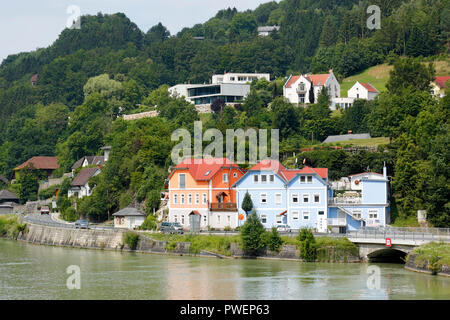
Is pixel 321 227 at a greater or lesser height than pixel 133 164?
lesser

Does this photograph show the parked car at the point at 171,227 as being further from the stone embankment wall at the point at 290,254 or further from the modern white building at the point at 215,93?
the modern white building at the point at 215,93

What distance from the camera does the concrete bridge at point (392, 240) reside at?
44531 millimetres

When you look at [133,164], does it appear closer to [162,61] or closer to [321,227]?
[321,227]

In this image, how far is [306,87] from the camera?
3935 inches

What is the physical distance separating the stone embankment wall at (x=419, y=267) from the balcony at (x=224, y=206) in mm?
17446

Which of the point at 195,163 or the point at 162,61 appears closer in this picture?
the point at 195,163

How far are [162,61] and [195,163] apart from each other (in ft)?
320

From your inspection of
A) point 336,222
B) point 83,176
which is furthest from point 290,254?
point 83,176

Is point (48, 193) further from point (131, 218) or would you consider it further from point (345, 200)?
point (345, 200)

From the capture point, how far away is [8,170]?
116m

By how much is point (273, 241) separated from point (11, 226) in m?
37.0

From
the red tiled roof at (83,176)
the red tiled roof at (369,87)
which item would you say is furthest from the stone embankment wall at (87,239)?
the red tiled roof at (369,87)

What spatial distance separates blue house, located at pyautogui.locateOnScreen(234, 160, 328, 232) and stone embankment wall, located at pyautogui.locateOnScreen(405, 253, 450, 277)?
11.2 meters
